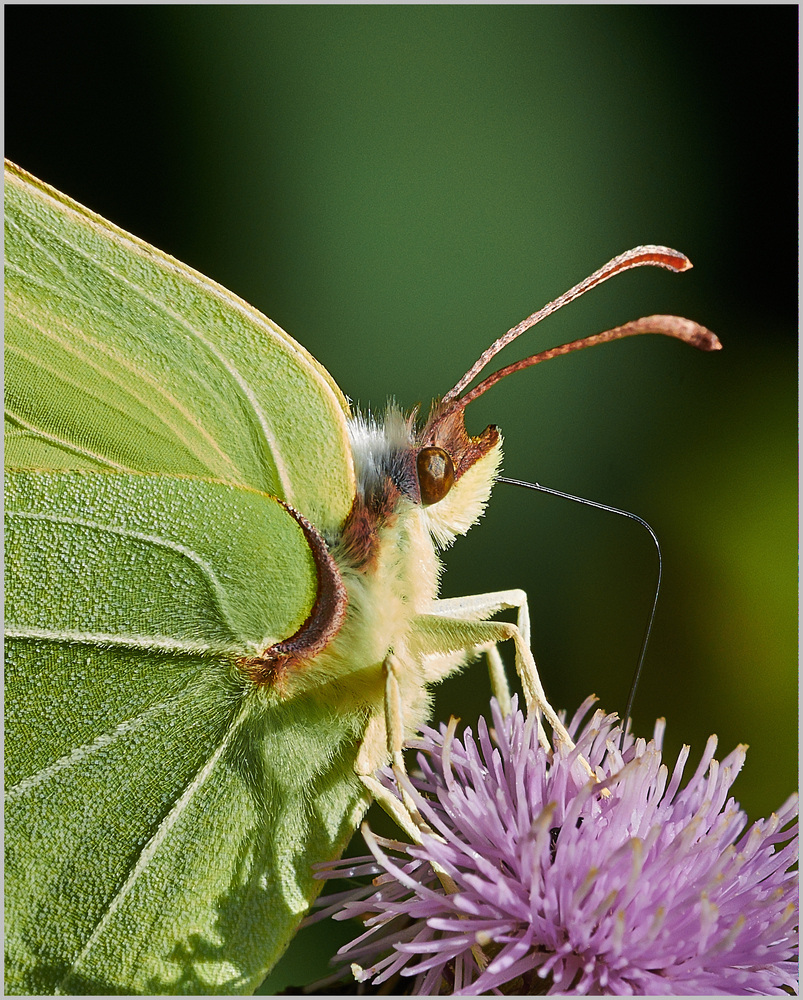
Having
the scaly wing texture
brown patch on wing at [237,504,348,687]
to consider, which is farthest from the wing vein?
brown patch on wing at [237,504,348,687]

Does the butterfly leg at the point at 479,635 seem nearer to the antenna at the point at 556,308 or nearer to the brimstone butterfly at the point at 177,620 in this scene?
the brimstone butterfly at the point at 177,620

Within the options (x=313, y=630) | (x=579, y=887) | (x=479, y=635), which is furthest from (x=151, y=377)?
(x=579, y=887)

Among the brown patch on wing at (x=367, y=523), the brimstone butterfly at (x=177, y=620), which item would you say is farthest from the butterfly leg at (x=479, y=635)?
the brown patch on wing at (x=367, y=523)

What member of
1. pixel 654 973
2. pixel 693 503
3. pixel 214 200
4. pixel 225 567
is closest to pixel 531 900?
pixel 654 973

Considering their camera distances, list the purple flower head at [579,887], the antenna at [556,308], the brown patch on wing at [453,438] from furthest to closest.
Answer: the brown patch on wing at [453,438] < the antenna at [556,308] < the purple flower head at [579,887]

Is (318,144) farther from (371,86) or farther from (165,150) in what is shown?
(165,150)

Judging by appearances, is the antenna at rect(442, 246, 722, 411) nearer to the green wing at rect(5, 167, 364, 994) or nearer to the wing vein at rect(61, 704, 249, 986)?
the green wing at rect(5, 167, 364, 994)
